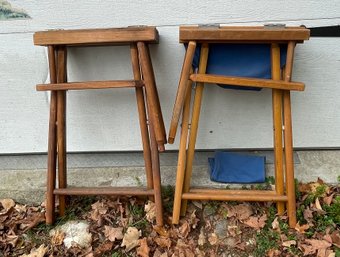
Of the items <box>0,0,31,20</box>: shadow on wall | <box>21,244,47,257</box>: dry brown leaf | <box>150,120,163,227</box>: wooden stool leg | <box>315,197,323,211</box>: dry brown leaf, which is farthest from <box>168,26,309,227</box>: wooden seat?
<box>0,0,31,20</box>: shadow on wall

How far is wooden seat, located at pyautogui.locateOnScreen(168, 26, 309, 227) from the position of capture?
1.85m

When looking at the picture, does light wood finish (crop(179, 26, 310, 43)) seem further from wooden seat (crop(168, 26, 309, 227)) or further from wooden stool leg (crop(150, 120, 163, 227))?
wooden stool leg (crop(150, 120, 163, 227))

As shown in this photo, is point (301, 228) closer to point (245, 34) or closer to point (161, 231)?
point (161, 231)

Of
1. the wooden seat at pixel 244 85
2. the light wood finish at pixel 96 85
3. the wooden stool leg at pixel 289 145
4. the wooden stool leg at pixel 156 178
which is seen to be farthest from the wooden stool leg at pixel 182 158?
the wooden stool leg at pixel 289 145

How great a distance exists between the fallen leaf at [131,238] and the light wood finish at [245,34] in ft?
4.34

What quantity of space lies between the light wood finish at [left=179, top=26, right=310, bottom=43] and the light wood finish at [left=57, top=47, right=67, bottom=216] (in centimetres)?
83

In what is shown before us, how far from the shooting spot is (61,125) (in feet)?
7.22

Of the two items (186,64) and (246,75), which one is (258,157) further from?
(186,64)

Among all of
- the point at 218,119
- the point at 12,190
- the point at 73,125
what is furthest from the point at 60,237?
the point at 218,119

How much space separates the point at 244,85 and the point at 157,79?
723 millimetres

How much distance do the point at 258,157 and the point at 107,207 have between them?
1239 mm

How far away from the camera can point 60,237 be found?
7.23 feet

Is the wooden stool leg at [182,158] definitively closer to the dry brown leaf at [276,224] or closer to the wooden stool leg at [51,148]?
the dry brown leaf at [276,224]

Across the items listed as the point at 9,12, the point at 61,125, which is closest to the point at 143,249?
the point at 61,125
